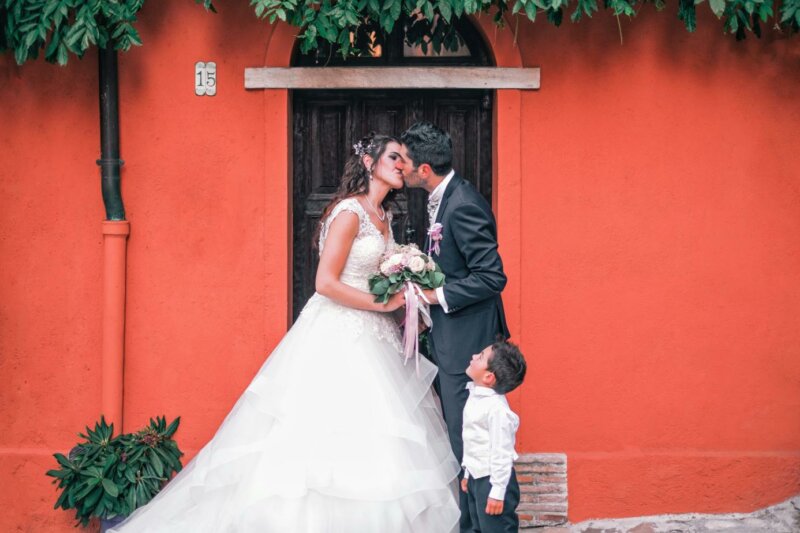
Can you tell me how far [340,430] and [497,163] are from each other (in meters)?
1.92

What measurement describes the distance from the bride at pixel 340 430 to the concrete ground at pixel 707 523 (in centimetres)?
129

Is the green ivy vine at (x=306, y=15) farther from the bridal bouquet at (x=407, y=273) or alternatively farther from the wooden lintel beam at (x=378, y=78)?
the bridal bouquet at (x=407, y=273)

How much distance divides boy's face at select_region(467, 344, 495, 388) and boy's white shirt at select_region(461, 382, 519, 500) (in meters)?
0.04

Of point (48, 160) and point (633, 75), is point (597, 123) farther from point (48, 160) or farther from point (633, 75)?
point (48, 160)

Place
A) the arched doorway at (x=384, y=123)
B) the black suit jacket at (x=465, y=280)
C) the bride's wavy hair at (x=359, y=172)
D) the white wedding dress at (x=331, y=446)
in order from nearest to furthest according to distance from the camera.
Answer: the white wedding dress at (x=331, y=446) < the black suit jacket at (x=465, y=280) < the bride's wavy hair at (x=359, y=172) < the arched doorway at (x=384, y=123)

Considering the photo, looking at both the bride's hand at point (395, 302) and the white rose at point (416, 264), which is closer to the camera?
the white rose at point (416, 264)

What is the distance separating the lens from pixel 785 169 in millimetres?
5855

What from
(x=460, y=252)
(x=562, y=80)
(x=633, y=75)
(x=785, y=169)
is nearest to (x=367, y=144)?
(x=460, y=252)

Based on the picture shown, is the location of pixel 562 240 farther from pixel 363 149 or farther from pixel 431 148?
pixel 363 149

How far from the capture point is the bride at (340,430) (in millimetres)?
4723

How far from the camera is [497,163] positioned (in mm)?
5855

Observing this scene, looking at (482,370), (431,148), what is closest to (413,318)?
(482,370)

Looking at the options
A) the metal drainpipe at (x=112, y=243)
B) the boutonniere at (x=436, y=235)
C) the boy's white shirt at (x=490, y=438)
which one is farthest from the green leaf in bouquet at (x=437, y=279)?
the metal drainpipe at (x=112, y=243)

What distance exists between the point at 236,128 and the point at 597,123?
Result: 83.0 inches
